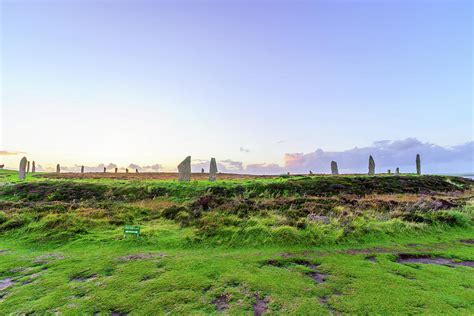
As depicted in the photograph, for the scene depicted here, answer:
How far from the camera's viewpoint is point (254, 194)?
68.9 ft

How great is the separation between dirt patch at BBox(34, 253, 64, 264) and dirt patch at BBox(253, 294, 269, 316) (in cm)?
748

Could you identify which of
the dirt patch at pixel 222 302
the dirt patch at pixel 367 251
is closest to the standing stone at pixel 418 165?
the dirt patch at pixel 367 251

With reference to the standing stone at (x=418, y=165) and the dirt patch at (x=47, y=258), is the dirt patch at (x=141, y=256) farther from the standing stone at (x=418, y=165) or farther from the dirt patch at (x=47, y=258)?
the standing stone at (x=418, y=165)

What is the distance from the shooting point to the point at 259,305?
6.00m

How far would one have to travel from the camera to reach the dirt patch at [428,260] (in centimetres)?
865

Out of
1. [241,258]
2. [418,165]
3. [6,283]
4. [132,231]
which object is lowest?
[6,283]

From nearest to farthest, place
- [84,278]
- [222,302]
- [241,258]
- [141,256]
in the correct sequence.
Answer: [222,302] → [84,278] → [241,258] → [141,256]

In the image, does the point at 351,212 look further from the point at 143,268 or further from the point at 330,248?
the point at 143,268

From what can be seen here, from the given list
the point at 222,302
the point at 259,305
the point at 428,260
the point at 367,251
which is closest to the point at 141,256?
the point at 222,302

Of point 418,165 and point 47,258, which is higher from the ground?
point 418,165

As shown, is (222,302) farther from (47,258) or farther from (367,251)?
(47,258)

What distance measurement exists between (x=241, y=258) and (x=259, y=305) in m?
2.99

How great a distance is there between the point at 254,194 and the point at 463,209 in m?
13.0

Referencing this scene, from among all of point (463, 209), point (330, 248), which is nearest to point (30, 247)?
point (330, 248)
